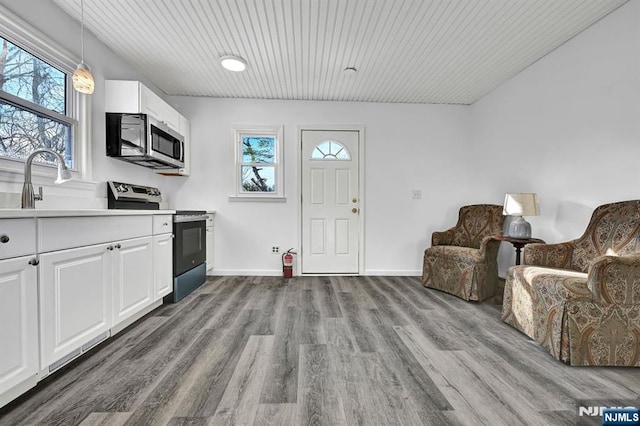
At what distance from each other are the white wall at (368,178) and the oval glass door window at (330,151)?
0.89 feet

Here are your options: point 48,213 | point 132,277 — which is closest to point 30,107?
point 48,213

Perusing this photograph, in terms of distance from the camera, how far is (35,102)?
1.98 meters

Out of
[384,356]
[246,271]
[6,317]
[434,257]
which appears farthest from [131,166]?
[434,257]

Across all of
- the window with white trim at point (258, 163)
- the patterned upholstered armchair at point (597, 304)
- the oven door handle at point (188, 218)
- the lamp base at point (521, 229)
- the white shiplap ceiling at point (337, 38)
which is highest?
the white shiplap ceiling at point (337, 38)

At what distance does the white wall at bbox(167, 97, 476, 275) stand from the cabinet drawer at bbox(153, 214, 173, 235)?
1.17 metres

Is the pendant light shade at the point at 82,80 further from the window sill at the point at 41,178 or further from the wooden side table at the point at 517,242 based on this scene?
the wooden side table at the point at 517,242

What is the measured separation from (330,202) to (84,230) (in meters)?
2.75

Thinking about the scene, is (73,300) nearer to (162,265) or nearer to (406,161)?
(162,265)

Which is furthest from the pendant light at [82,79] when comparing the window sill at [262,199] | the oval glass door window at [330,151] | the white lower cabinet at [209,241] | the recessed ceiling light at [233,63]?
the oval glass door window at [330,151]

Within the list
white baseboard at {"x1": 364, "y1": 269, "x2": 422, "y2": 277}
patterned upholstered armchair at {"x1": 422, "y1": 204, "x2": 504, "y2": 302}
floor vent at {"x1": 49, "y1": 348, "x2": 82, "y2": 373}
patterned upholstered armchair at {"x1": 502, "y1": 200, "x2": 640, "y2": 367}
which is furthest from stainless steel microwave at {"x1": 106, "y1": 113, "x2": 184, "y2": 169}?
patterned upholstered armchair at {"x1": 502, "y1": 200, "x2": 640, "y2": 367}

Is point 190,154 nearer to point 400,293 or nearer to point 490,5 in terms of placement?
Answer: point 400,293

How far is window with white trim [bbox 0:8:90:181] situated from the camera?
1.78 m

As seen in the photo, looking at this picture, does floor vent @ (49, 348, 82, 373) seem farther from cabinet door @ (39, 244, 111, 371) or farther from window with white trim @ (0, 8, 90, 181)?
window with white trim @ (0, 8, 90, 181)

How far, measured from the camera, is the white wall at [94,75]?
196 centimetres
